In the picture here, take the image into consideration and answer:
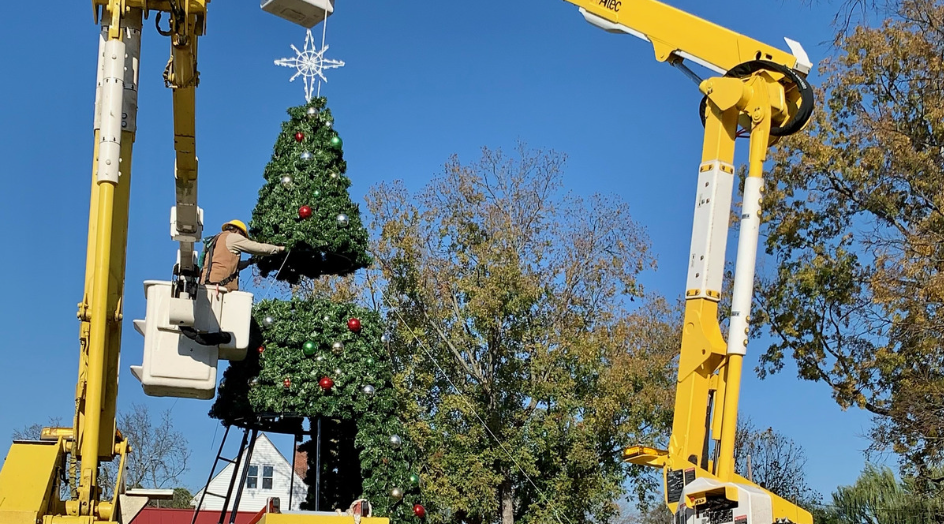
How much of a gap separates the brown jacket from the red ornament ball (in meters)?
2.06

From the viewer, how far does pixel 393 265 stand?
1125 inches

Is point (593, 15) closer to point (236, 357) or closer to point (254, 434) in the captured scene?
point (236, 357)

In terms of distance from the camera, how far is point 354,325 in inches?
524

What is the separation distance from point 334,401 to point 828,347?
12072 mm

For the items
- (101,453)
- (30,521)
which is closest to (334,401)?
(101,453)

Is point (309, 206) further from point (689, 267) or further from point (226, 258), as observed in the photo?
point (689, 267)

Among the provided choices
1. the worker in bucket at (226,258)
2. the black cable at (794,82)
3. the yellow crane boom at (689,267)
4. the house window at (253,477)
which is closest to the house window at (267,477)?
the house window at (253,477)

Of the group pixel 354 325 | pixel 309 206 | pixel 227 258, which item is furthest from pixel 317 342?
pixel 227 258

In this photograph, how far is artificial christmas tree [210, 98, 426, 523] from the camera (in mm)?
12891

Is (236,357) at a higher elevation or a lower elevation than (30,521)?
higher

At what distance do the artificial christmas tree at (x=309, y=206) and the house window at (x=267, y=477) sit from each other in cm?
3566

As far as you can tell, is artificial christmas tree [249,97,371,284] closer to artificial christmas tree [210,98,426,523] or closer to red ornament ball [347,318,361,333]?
artificial christmas tree [210,98,426,523]

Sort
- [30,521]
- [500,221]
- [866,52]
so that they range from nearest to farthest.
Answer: [30,521], [866,52], [500,221]

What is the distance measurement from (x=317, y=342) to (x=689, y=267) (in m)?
5.77
